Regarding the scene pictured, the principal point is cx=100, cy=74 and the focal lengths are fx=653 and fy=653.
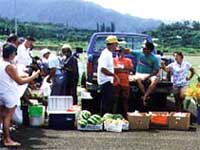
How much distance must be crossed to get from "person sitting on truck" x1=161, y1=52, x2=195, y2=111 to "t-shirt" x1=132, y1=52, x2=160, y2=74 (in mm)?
723

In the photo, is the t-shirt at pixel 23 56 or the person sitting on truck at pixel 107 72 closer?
the person sitting on truck at pixel 107 72

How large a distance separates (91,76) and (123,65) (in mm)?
1287

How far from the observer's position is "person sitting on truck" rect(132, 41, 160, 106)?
14795 millimetres

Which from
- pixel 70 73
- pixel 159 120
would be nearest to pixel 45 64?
pixel 70 73

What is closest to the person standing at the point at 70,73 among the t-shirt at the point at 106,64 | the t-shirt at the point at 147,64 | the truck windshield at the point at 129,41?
the truck windshield at the point at 129,41

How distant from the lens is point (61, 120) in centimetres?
1337

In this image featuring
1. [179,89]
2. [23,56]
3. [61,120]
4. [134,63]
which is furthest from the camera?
[134,63]

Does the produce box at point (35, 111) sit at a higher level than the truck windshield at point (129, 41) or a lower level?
lower

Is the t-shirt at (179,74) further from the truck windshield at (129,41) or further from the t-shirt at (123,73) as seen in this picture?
the truck windshield at (129,41)

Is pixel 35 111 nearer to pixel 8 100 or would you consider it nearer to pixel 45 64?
pixel 8 100

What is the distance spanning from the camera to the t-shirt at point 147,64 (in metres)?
14.8

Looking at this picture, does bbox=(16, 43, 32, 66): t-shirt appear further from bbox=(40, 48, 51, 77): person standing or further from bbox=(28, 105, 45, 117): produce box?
bbox=(40, 48, 51, 77): person standing

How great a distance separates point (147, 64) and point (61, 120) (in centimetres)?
265

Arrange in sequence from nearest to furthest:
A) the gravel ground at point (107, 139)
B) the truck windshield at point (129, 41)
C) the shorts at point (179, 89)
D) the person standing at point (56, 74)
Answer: the gravel ground at point (107, 139) → the shorts at point (179, 89) → the person standing at point (56, 74) → the truck windshield at point (129, 41)
